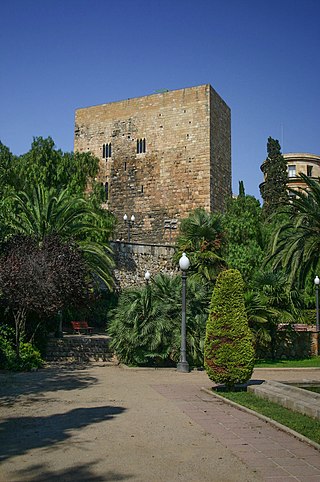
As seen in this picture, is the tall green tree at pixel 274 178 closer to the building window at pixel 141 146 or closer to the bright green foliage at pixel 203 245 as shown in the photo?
the building window at pixel 141 146

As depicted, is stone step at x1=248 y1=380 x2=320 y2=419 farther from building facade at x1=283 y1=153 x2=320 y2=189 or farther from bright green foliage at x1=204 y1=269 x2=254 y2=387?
building facade at x1=283 y1=153 x2=320 y2=189

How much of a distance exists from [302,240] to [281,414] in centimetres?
1116

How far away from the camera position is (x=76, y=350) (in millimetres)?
16844

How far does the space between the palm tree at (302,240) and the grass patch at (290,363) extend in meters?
2.70

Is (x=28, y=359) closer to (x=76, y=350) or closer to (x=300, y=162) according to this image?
(x=76, y=350)

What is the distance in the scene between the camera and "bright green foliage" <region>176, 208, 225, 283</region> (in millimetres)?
22078

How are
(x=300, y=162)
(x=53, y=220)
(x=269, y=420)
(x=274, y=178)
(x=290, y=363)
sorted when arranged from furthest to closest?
(x=300, y=162)
(x=274, y=178)
(x=53, y=220)
(x=290, y=363)
(x=269, y=420)

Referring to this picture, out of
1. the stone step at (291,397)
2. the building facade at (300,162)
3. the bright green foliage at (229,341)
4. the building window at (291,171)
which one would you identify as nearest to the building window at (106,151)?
the building facade at (300,162)

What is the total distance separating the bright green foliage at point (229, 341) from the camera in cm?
973

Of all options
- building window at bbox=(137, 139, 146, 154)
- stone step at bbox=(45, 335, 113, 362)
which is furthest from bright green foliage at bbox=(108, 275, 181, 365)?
building window at bbox=(137, 139, 146, 154)

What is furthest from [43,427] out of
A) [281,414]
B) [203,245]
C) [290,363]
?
[203,245]

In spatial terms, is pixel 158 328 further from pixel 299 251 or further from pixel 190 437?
pixel 190 437

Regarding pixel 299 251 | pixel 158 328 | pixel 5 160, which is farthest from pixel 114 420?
pixel 5 160

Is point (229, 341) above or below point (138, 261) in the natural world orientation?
below
